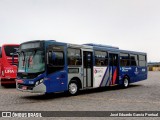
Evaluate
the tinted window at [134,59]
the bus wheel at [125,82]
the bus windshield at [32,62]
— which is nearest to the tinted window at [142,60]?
the tinted window at [134,59]

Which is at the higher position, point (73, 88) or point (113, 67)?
point (113, 67)

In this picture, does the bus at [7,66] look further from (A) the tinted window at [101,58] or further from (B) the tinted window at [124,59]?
(B) the tinted window at [124,59]

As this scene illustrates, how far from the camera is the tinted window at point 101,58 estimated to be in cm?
1736

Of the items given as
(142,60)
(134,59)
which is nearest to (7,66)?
(134,59)

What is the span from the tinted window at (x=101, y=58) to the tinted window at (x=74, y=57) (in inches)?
72.5

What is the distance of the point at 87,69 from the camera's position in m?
16.4

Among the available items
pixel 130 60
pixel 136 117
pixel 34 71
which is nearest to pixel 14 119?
pixel 136 117

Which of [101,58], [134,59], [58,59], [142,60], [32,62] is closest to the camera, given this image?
[32,62]

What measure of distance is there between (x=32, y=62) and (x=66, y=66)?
1.94 m

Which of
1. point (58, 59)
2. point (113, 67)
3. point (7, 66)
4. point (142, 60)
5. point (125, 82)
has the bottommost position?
point (125, 82)

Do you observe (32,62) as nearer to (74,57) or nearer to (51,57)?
(51,57)

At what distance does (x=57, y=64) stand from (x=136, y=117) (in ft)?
20.0

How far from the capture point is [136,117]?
888 cm

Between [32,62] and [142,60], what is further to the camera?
[142,60]
